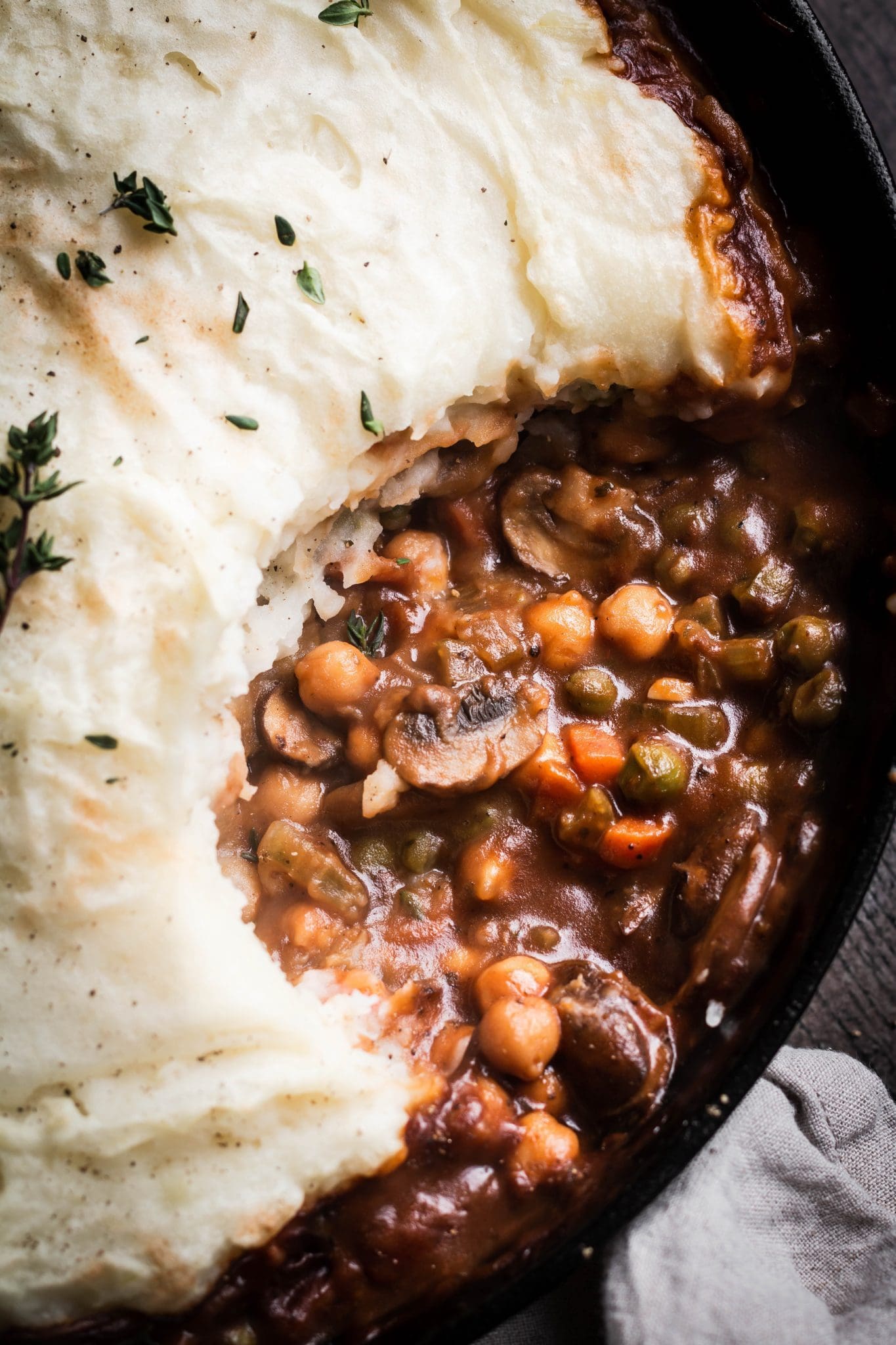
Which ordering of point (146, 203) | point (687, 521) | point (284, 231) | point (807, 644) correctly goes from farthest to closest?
point (687, 521), point (807, 644), point (284, 231), point (146, 203)

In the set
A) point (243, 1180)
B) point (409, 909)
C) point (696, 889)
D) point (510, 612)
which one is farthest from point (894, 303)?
point (243, 1180)

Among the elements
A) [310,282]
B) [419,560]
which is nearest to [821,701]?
[419,560]

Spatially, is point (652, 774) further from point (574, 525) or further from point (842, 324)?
point (842, 324)

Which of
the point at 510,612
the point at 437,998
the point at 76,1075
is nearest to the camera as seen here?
the point at 76,1075

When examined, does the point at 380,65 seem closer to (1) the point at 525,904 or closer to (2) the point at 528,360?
(2) the point at 528,360

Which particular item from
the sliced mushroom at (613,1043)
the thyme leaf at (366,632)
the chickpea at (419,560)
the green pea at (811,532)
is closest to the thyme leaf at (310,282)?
the chickpea at (419,560)
